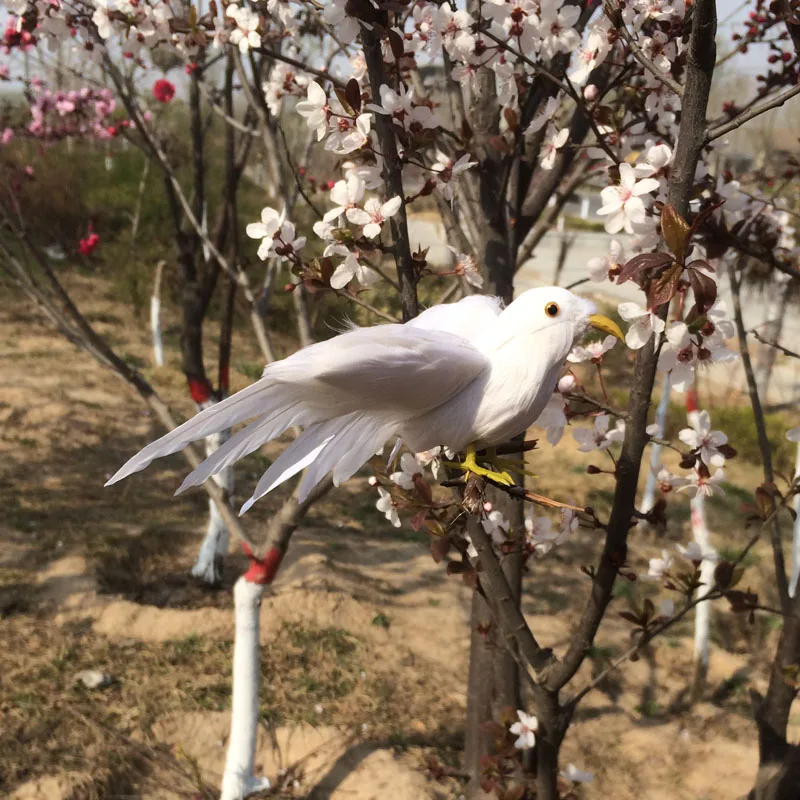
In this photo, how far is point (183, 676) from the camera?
3.46m

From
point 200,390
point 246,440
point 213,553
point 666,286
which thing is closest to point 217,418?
point 246,440

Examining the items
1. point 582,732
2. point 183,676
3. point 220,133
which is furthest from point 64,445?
point 220,133

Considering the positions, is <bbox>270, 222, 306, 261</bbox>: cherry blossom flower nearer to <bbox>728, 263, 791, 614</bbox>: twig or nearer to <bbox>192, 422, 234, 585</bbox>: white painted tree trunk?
<bbox>728, 263, 791, 614</bbox>: twig

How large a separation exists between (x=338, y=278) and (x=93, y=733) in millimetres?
2695

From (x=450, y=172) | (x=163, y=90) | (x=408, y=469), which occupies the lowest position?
(x=408, y=469)

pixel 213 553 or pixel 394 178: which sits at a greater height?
pixel 394 178

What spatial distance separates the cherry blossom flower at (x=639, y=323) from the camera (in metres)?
1.02

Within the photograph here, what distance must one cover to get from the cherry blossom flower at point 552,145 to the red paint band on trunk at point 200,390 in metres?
2.84

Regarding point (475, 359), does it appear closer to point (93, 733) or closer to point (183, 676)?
point (93, 733)

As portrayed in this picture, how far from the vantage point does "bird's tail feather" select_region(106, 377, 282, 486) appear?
771 millimetres

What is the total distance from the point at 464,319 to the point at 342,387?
0.24 meters

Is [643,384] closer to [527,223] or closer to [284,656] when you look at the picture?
[527,223]

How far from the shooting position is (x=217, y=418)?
0.78 metres

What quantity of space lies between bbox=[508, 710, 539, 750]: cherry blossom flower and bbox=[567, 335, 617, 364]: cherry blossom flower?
998 millimetres
